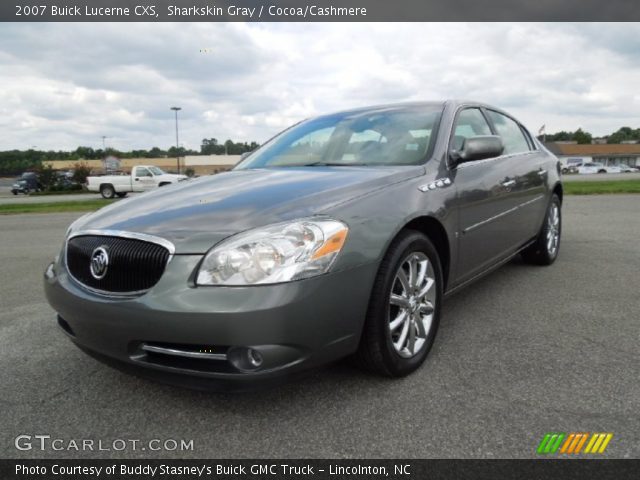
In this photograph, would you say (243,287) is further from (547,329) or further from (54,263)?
(547,329)

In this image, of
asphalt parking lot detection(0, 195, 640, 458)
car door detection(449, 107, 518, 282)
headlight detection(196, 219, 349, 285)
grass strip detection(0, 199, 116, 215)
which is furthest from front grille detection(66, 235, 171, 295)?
grass strip detection(0, 199, 116, 215)

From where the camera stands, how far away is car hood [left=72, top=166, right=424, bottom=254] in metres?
2.08

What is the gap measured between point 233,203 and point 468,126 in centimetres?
206

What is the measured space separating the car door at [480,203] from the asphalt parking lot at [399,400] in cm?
46

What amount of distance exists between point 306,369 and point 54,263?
1.56 m

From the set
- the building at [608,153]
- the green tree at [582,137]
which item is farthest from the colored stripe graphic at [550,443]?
the green tree at [582,137]

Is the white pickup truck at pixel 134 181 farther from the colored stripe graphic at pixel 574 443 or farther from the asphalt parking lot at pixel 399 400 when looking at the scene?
the colored stripe graphic at pixel 574 443

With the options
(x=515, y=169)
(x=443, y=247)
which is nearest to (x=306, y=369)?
(x=443, y=247)

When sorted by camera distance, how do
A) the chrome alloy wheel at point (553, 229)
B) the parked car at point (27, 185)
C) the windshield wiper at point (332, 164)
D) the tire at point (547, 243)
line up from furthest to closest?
1. the parked car at point (27, 185)
2. the chrome alloy wheel at point (553, 229)
3. the tire at point (547, 243)
4. the windshield wiper at point (332, 164)

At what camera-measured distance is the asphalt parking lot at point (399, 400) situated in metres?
1.96

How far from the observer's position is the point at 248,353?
1937 mm
